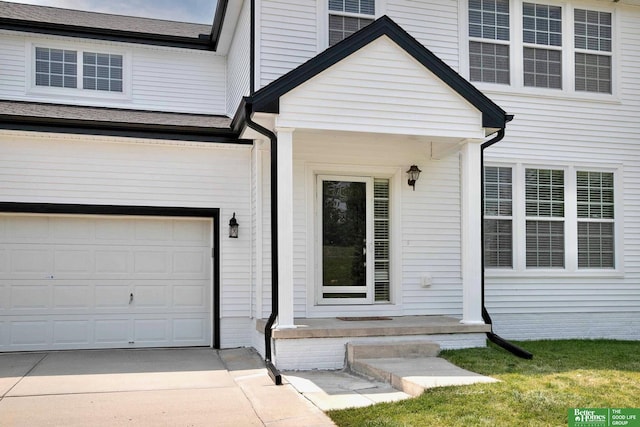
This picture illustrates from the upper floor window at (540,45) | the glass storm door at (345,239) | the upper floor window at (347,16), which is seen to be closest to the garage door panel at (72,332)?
the glass storm door at (345,239)

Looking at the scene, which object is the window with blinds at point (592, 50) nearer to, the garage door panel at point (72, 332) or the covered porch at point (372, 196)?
the covered porch at point (372, 196)

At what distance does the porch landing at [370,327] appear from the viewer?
27.6ft

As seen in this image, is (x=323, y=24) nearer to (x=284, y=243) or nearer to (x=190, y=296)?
(x=284, y=243)

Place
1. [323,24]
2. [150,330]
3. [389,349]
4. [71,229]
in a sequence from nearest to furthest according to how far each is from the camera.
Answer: [389,349] < [323,24] < [71,229] < [150,330]

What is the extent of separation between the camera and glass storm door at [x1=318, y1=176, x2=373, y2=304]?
1017 centimetres

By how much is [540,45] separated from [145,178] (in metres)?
7.51

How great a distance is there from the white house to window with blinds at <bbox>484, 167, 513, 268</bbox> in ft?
0.13

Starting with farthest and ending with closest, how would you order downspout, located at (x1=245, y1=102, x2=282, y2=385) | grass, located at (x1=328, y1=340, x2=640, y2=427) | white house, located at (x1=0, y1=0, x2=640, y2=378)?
white house, located at (x1=0, y1=0, x2=640, y2=378)
downspout, located at (x1=245, y1=102, x2=282, y2=385)
grass, located at (x1=328, y1=340, x2=640, y2=427)

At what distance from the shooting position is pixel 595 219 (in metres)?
11.5

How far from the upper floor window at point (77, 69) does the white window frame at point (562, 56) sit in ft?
21.0

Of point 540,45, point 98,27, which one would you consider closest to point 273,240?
point 98,27

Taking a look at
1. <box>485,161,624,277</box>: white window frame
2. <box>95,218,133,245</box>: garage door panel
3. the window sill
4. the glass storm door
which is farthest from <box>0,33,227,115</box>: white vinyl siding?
the window sill

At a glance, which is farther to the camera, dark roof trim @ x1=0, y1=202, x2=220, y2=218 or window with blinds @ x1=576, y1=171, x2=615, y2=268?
window with blinds @ x1=576, y1=171, x2=615, y2=268

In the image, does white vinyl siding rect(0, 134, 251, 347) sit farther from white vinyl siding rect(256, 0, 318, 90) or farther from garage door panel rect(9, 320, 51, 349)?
garage door panel rect(9, 320, 51, 349)
